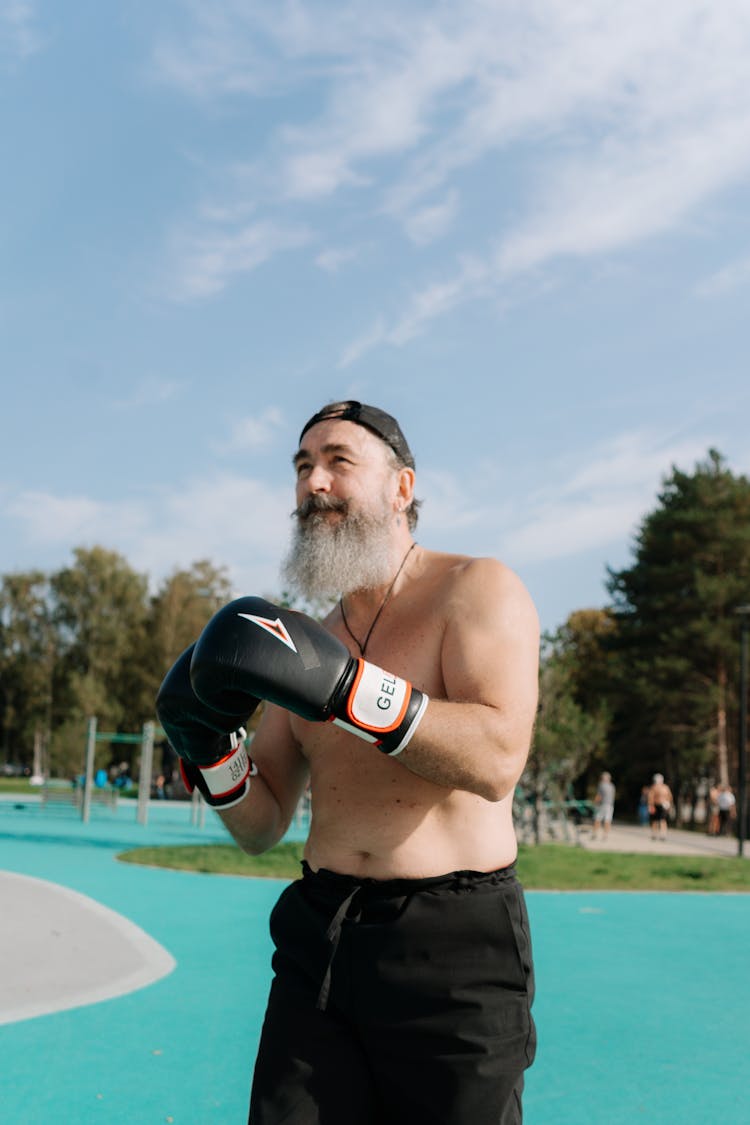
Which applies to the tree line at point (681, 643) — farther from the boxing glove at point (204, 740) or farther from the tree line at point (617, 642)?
the boxing glove at point (204, 740)

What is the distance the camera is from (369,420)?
8.52 ft

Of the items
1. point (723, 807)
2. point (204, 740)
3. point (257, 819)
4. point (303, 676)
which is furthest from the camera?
point (723, 807)

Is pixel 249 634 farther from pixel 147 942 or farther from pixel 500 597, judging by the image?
pixel 147 942

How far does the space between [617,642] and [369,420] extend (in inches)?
1658

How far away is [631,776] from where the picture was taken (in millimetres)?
42500

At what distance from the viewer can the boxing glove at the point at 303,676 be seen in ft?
6.98

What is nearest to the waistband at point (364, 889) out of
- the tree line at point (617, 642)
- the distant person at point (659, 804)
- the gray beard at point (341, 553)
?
the gray beard at point (341, 553)

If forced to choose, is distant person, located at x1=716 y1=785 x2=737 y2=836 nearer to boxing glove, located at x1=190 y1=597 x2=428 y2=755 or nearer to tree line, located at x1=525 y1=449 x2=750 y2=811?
tree line, located at x1=525 y1=449 x2=750 y2=811

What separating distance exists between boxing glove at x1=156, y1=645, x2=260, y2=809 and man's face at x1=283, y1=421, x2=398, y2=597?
0.35m

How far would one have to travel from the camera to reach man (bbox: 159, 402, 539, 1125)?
2129 mm

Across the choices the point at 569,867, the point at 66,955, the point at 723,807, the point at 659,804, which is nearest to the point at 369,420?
the point at 66,955

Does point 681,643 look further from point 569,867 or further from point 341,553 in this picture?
point 341,553

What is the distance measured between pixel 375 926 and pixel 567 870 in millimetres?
13647

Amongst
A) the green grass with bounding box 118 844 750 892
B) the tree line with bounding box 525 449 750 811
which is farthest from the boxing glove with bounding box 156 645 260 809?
the tree line with bounding box 525 449 750 811
